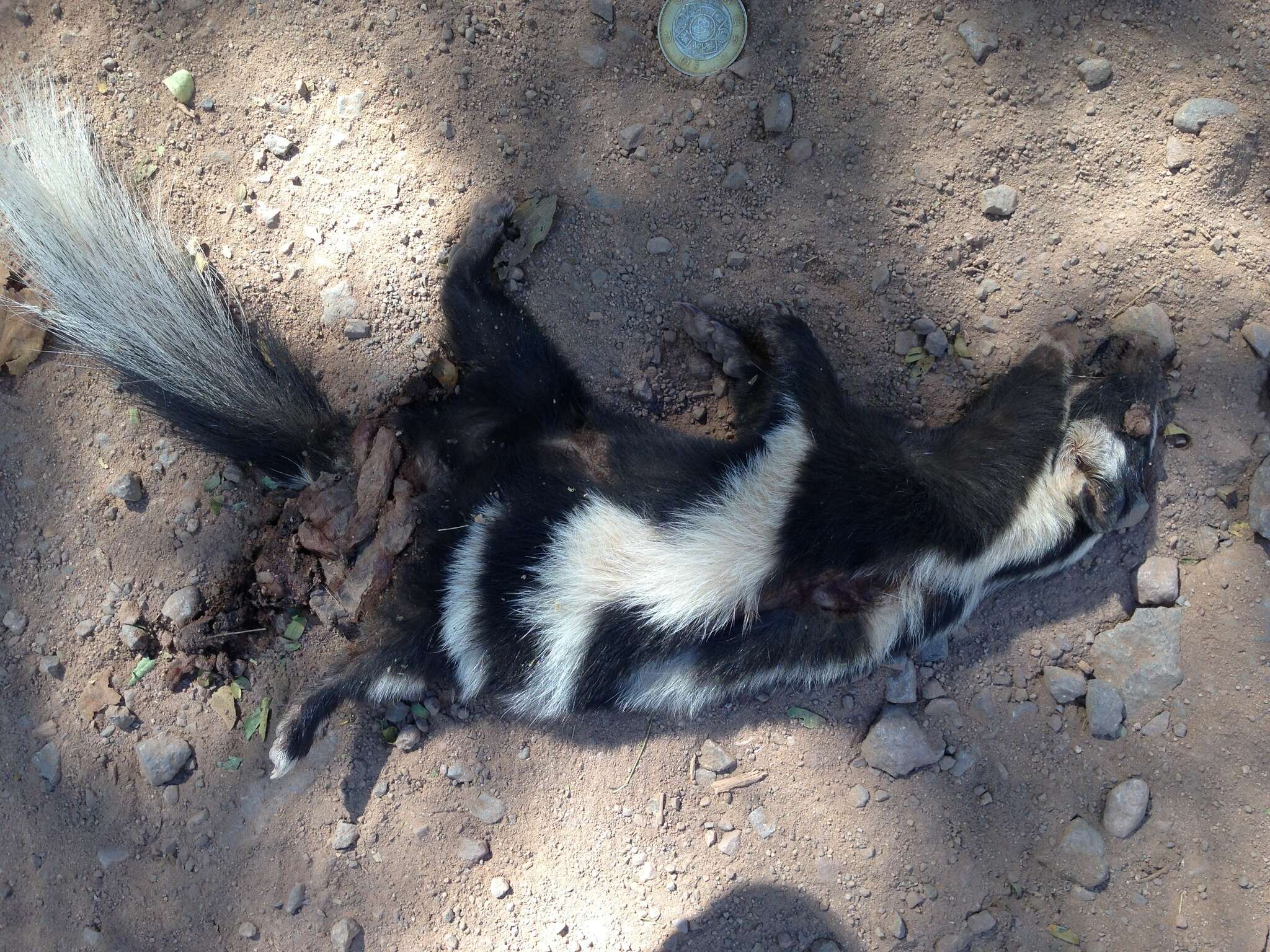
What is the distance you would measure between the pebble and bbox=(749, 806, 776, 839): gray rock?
1589mm

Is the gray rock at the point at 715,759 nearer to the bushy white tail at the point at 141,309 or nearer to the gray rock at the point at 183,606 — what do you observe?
the bushy white tail at the point at 141,309

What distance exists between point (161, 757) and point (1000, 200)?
383cm

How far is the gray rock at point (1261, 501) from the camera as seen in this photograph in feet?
9.41

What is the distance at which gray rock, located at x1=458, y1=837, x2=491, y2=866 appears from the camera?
3107 mm

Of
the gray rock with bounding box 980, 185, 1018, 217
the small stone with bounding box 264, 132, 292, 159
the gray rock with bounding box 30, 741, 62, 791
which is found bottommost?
the gray rock with bounding box 980, 185, 1018, 217

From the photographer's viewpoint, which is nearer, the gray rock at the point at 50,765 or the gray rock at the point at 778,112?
the gray rock at the point at 778,112

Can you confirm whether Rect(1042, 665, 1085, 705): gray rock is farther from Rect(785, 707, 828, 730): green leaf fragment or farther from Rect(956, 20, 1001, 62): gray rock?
Rect(956, 20, 1001, 62): gray rock

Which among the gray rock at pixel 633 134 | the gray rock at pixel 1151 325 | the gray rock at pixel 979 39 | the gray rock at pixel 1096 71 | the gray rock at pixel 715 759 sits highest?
the gray rock at pixel 633 134

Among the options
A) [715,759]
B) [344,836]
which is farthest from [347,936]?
[715,759]

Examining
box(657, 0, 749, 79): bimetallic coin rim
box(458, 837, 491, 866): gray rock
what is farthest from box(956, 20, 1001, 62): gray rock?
box(458, 837, 491, 866): gray rock

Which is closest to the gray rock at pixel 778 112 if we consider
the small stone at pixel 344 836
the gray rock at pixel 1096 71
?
the gray rock at pixel 1096 71

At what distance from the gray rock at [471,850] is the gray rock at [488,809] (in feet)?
0.29

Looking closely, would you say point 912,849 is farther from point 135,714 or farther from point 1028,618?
point 135,714

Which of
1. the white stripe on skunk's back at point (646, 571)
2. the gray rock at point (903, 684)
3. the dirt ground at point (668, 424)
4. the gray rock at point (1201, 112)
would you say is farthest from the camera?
the gray rock at point (903, 684)
